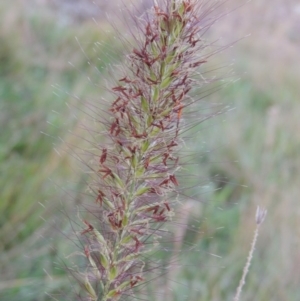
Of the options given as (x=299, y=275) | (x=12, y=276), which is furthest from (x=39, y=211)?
(x=299, y=275)

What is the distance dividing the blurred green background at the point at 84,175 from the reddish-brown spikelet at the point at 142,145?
0.17 metres

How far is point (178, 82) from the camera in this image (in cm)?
89

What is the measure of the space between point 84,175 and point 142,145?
189cm

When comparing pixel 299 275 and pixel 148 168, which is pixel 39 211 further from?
pixel 148 168

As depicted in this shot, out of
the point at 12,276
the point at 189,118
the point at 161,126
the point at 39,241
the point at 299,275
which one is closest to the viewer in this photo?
the point at 161,126

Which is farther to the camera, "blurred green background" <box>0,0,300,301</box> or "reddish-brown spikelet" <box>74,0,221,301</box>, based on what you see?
"blurred green background" <box>0,0,300,301</box>

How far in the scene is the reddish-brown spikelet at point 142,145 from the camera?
0.88 metres

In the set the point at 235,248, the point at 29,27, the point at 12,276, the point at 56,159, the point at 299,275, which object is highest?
the point at 29,27

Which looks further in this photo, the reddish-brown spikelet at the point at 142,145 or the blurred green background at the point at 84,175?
the blurred green background at the point at 84,175

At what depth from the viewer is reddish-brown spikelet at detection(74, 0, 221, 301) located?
88cm

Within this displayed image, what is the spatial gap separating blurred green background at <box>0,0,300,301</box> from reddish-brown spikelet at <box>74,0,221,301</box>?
0.57 feet

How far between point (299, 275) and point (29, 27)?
3480mm

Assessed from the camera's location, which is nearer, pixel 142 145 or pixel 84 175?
pixel 142 145

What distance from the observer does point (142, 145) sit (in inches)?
34.9
